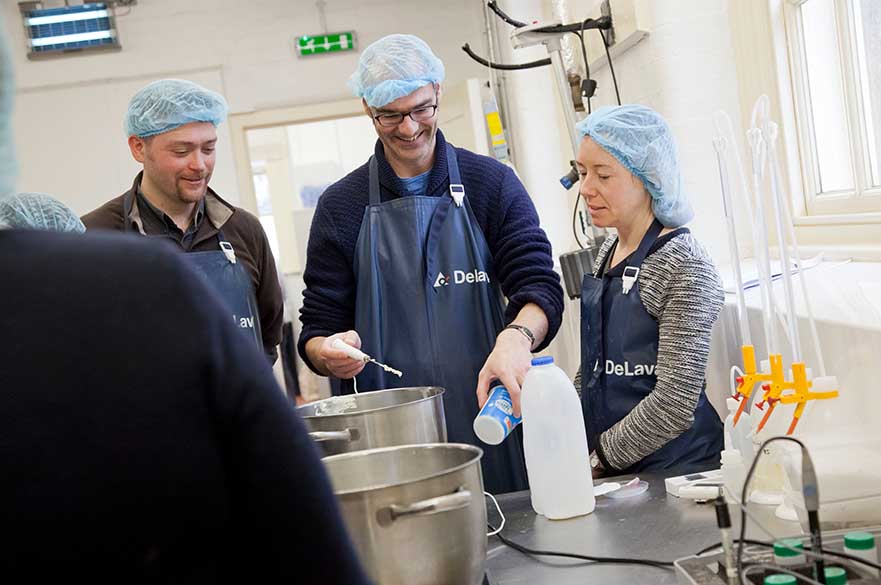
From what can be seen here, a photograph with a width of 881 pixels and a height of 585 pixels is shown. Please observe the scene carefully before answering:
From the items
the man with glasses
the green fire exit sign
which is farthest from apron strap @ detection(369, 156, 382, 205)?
the green fire exit sign

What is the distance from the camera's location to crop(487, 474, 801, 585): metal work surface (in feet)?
3.92

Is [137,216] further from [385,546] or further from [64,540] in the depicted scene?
[64,540]

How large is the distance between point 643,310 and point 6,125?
142 centimetres

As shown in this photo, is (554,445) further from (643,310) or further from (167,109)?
(167,109)

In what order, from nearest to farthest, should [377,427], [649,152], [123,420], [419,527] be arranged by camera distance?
[123,420], [419,527], [377,427], [649,152]

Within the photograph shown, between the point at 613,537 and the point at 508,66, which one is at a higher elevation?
the point at 508,66

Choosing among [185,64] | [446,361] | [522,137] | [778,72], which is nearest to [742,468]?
[446,361]

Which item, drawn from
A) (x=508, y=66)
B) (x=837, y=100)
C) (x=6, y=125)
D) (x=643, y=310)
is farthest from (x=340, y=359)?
(x=508, y=66)

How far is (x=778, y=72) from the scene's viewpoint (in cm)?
252

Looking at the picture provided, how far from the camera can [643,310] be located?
186 centimetres

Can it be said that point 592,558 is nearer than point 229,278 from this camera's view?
Yes

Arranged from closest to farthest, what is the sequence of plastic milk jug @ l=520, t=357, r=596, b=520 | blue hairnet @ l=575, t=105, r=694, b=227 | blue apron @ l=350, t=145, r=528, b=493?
plastic milk jug @ l=520, t=357, r=596, b=520, blue hairnet @ l=575, t=105, r=694, b=227, blue apron @ l=350, t=145, r=528, b=493

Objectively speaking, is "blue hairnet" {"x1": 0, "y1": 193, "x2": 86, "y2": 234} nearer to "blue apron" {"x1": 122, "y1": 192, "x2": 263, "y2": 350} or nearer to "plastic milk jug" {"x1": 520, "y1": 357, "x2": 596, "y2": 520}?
"blue apron" {"x1": 122, "y1": 192, "x2": 263, "y2": 350}

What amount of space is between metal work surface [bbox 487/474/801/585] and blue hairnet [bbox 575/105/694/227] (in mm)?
663
